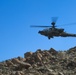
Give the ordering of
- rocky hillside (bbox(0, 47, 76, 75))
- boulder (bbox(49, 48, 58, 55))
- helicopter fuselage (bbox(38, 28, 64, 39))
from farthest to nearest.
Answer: boulder (bbox(49, 48, 58, 55)) < helicopter fuselage (bbox(38, 28, 64, 39)) < rocky hillside (bbox(0, 47, 76, 75))

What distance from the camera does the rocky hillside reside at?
2827 inches

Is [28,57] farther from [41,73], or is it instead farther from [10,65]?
[41,73]

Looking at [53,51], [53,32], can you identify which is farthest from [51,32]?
[53,51]

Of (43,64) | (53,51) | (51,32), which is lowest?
(43,64)

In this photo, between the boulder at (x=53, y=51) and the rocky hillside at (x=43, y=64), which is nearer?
the rocky hillside at (x=43, y=64)

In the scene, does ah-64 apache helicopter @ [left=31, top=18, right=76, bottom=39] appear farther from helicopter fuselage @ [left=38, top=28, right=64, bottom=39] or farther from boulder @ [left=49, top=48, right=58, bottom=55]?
boulder @ [left=49, top=48, right=58, bottom=55]

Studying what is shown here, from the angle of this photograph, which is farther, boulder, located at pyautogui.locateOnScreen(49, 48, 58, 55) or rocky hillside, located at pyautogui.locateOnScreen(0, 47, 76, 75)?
boulder, located at pyautogui.locateOnScreen(49, 48, 58, 55)

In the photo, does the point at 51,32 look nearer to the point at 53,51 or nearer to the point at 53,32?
the point at 53,32

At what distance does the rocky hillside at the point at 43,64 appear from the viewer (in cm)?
7181

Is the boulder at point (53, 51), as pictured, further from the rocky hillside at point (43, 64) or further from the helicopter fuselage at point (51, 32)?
the helicopter fuselage at point (51, 32)

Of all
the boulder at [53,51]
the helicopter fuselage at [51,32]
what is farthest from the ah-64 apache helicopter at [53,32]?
the boulder at [53,51]

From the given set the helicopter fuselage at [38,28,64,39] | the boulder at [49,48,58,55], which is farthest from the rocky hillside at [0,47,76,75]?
the helicopter fuselage at [38,28,64,39]

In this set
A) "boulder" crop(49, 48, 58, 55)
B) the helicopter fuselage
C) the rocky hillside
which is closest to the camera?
the rocky hillside

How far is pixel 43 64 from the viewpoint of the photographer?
75438mm
